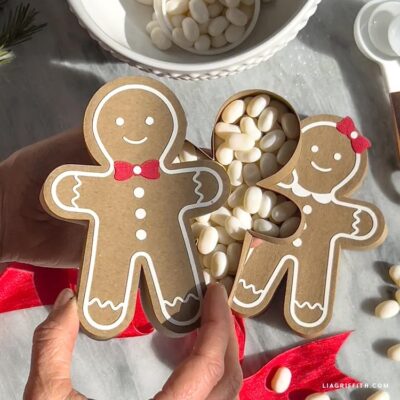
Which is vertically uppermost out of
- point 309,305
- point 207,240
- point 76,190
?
point 76,190

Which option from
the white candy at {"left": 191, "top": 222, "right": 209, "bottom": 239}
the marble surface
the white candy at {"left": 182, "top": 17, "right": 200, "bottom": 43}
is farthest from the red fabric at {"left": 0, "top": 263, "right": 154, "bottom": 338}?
the white candy at {"left": 182, "top": 17, "right": 200, "bottom": 43}

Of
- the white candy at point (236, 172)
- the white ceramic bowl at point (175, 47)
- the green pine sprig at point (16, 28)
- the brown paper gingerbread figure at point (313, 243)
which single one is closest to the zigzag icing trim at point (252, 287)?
the brown paper gingerbread figure at point (313, 243)

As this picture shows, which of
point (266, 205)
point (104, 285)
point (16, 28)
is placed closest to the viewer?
point (104, 285)

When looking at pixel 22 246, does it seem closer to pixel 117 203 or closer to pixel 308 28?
pixel 117 203

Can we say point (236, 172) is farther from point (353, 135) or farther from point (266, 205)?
point (353, 135)

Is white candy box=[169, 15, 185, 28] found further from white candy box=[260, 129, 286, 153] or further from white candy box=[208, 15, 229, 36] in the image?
white candy box=[260, 129, 286, 153]

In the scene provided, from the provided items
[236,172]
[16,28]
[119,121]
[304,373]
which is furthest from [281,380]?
[16,28]
